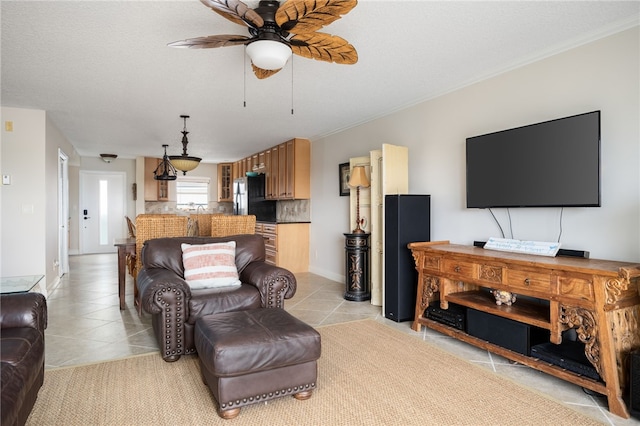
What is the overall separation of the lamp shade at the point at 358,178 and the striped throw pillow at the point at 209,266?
191 cm

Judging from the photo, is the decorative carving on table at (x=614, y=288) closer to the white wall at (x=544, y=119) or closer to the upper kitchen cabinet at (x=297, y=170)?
the white wall at (x=544, y=119)

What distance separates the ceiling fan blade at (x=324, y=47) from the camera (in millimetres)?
Answer: 2131

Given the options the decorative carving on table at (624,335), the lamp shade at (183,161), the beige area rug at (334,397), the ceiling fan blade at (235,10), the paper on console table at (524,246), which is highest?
the ceiling fan blade at (235,10)

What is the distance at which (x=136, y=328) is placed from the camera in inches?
135

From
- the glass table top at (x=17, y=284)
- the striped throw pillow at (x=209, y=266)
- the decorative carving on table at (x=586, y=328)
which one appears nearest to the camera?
the decorative carving on table at (x=586, y=328)

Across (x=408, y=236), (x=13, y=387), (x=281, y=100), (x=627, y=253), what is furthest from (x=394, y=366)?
(x=281, y=100)

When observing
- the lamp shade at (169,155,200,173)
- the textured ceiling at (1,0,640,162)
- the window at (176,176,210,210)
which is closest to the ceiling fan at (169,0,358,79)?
the textured ceiling at (1,0,640,162)

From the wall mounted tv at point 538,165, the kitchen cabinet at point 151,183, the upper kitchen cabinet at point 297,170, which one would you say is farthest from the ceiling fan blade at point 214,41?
the kitchen cabinet at point 151,183

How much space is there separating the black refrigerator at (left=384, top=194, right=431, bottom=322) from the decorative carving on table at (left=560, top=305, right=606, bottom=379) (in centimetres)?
151

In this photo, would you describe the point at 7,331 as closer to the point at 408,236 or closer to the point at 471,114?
the point at 408,236

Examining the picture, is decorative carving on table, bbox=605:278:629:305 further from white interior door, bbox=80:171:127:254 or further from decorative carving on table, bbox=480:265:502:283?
white interior door, bbox=80:171:127:254

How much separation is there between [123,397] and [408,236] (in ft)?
8.85

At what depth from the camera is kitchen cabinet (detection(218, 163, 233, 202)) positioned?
9.92 meters

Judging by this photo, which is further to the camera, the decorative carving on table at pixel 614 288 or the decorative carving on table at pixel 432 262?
the decorative carving on table at pixel 432 262
